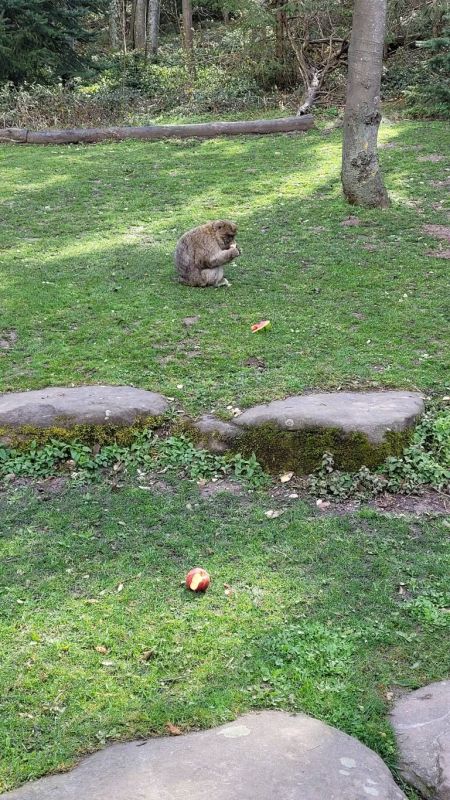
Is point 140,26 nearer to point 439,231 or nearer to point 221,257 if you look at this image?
point 439,231

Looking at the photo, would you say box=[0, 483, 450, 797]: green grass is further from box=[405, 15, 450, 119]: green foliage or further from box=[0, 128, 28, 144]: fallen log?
box=[0, 128, 28, 144]: fallen log

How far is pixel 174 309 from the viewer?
8.23 meters

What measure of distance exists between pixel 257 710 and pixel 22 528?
2.25 metres

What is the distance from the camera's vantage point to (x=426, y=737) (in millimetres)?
3273

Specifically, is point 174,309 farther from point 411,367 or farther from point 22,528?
point 22,528

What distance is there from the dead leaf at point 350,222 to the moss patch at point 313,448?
226 inches

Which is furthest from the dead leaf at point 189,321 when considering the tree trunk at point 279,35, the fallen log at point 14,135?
the tree trunk at point 279,35

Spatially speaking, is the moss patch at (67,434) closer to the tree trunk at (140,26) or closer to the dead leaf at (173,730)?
the dead leaf at (173,730)

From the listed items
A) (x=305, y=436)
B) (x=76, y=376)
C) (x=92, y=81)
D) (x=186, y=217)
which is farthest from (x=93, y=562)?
(x=92, y=81)

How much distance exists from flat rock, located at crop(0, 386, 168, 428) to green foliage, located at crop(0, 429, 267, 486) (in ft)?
0.57

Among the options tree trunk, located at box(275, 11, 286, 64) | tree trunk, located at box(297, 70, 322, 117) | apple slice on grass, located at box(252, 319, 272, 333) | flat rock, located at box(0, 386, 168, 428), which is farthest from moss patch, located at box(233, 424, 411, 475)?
tree trunk, located at box(275, 11, 286, 64)

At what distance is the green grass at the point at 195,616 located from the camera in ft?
11.4

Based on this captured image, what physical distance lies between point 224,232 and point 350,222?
302 centimetres

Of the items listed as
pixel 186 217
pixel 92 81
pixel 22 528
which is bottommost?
pixel 22 528
